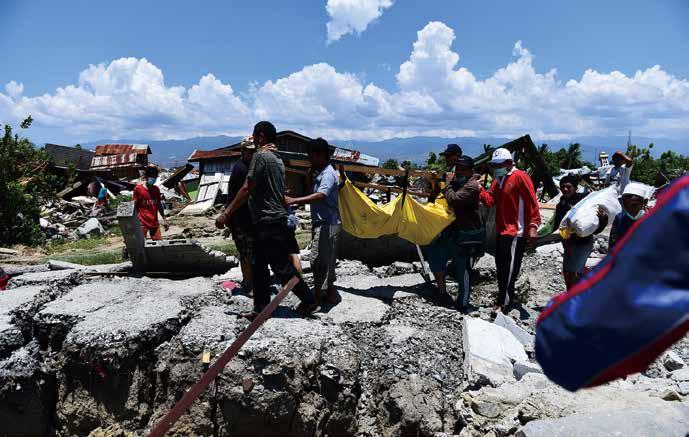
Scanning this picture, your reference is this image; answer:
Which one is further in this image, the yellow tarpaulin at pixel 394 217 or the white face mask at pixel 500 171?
the yellow tarpaulin at pixel 394 217

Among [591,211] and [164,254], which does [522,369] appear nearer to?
[591,211]

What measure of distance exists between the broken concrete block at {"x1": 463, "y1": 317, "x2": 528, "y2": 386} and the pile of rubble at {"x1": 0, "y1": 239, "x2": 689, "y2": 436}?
0.01 m

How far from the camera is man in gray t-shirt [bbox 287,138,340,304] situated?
4.45m

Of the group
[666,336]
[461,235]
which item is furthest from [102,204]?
[666,336]

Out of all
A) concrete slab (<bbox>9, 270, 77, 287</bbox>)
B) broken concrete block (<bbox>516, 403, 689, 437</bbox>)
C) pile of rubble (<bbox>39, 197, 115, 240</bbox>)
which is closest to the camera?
broken concrete block (<bbox>516, 403, 689, 437</bbox>)

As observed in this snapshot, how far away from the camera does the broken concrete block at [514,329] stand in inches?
185

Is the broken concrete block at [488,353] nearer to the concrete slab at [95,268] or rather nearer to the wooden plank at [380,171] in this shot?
the wooden plank at [380,171]

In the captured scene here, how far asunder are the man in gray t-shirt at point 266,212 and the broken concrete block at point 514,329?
7.14 feet

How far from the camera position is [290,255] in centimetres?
424

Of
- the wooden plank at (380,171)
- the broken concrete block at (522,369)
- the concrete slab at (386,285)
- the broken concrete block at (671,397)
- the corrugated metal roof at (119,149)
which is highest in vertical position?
the corrugated metal roof at (119,149)

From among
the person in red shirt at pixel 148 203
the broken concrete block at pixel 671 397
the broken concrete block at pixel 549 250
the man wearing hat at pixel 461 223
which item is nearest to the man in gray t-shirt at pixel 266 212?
the man wearing hat at pixel 461 223

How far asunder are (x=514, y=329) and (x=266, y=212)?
2.81 metres

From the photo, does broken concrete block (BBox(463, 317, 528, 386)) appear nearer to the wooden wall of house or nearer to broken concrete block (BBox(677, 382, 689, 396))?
broken concrete block (BBox(677, 382, 689, 396))

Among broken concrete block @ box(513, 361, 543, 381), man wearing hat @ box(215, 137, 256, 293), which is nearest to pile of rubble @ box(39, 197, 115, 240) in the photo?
man wearing hat @ box(215, 137, 256, 293)
